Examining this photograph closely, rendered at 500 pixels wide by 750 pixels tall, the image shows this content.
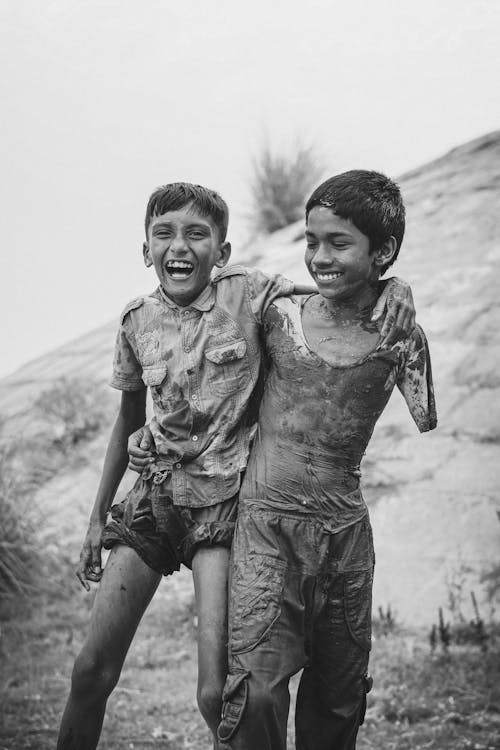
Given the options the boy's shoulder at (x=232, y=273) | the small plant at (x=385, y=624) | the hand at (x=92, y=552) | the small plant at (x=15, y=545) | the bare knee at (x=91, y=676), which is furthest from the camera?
the small plant at (x=15, y=545)

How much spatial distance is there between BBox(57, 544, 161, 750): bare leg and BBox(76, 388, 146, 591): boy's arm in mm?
239

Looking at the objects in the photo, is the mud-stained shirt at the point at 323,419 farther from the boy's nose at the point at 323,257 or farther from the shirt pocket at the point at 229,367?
the boy's nose at the point at 323,257

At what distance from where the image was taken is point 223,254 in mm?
2818

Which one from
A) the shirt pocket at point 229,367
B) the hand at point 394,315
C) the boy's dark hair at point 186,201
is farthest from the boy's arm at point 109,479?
the hand at point 394,315

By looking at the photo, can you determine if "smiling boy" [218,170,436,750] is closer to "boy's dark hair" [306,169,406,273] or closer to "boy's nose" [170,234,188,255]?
"boy's dark hair" [306,169,406,273]

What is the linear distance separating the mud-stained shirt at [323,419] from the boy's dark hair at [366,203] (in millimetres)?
281

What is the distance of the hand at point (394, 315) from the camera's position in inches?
101

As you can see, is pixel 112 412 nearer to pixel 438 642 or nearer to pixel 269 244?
pixel 269 244

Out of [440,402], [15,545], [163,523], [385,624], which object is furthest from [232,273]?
[440,402]

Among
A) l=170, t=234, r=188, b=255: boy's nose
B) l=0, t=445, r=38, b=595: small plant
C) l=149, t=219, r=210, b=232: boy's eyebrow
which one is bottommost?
l=0, t=445, r=38, b=595: small plant

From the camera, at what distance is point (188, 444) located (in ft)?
8.77

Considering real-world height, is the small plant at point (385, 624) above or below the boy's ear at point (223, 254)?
below

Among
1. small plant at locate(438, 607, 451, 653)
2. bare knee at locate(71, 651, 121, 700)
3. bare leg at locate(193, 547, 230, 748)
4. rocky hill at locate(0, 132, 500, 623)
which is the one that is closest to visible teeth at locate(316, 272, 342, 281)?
bare leg at locate(193, 547, 230, 748)

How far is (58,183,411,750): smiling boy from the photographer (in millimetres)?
2596
